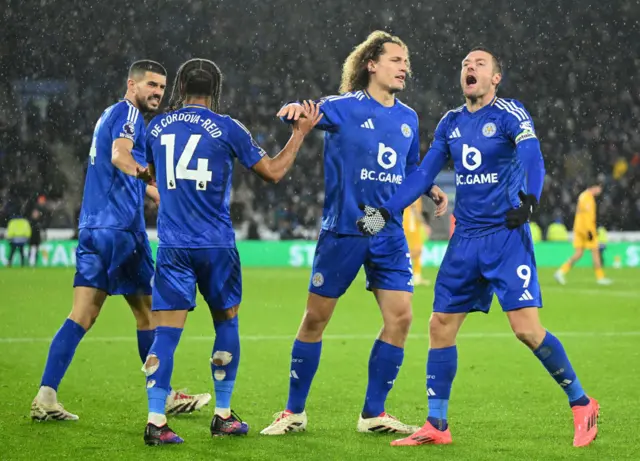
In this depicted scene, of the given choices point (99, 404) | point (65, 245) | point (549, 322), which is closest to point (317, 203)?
point (65, 245)

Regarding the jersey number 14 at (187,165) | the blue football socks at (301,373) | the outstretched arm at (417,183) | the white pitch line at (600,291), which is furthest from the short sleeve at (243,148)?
the white pitch line at (600,291)

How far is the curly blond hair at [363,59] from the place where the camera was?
17.5ft

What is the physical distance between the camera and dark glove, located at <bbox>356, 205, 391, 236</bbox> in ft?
15.9

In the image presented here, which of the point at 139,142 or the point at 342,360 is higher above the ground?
the point at 139,142

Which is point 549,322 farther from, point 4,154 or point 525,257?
point 4,154

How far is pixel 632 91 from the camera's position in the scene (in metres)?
26.5

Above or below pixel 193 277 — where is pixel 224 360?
below

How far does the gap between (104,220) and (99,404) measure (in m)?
1.21

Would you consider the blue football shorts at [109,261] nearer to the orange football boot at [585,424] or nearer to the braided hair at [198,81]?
the braided hair at [198,81]

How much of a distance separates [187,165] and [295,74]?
20912 mm

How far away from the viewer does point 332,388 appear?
6.70 metres

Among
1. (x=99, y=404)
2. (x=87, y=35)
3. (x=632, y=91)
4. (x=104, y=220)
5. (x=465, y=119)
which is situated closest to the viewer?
(x=465, y=119)

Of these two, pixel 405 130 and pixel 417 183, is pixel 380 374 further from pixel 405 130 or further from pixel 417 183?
pixel 405 130

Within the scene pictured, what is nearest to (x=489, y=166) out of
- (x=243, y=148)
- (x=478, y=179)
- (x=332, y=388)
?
(x=478, y=179)
